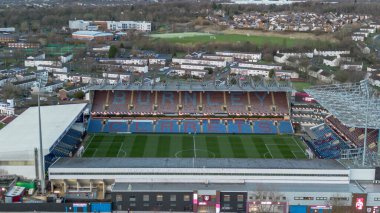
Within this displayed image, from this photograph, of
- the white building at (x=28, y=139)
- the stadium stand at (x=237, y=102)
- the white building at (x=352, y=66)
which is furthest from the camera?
the white building at (x=352, y=66)

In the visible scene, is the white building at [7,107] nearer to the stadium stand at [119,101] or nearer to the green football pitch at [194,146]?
the stadium stand at [119,101]

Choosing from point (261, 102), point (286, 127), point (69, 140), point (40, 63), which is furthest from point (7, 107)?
point (286, 127)

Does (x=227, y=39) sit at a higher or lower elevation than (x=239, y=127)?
lower

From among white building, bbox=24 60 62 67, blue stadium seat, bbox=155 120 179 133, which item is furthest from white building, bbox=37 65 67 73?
blue stadium seat, bbox=155 120 179 133

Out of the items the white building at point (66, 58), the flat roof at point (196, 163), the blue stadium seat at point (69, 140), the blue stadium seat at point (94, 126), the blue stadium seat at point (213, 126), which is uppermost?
the flat roof at point (196, 163)

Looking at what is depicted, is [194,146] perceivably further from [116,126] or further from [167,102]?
[116,126]

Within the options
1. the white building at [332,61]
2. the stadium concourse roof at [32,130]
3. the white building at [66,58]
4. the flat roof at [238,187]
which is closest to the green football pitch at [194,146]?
the stadium concourse roof at [32,130]

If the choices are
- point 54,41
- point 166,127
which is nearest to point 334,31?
point 54,41
